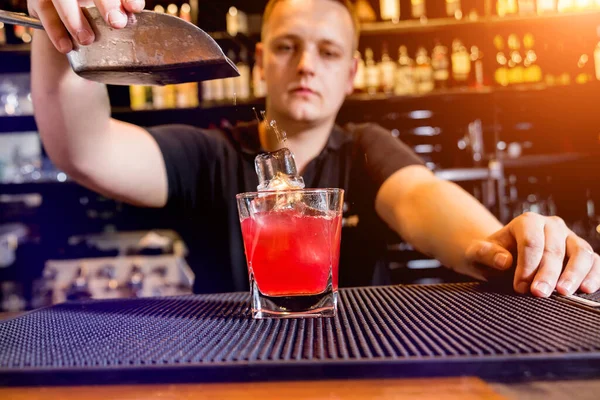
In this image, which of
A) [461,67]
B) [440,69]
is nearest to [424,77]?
[440,69]

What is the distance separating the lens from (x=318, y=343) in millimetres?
520

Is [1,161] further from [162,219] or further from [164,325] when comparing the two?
[164,325]

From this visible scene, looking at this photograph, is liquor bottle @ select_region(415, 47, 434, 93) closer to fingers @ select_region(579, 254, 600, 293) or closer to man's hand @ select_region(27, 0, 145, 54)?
fingers @ select_region(579, 254, 600, 293)

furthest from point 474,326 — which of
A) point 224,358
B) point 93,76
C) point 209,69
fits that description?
point 93,76

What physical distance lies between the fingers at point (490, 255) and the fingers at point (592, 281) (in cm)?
11

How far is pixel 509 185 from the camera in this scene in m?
3.10

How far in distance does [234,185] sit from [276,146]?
8.5 inches

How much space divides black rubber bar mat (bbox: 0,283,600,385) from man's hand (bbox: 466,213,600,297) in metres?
0.05

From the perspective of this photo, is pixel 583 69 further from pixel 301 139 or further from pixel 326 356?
pixel 326 356

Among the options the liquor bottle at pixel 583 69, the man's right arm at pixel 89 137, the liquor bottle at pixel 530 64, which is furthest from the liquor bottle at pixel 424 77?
the man's right arm at pixel 89 137

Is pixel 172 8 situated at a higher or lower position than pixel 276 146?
higher

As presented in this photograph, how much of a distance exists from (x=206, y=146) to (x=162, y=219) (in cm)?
146

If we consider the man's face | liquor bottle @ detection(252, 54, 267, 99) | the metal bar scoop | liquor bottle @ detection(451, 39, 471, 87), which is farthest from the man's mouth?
liquor bottle @ detection(451, 39, 471, 87)

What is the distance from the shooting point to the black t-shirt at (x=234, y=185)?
1613 mm
